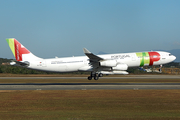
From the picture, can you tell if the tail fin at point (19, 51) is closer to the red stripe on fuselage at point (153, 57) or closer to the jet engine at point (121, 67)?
the jet engine at point (121, 67)

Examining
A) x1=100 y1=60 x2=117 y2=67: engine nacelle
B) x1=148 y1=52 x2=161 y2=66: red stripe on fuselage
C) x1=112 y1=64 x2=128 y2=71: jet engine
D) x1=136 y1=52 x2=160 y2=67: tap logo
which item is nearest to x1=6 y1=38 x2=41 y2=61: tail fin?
x1=100 y1=60 x2=117 y2=67: engine nacelle

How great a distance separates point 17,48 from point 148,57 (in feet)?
85.3

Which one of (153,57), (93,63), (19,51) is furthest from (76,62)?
(153,57)

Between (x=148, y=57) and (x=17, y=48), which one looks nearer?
(x=148, y=57)

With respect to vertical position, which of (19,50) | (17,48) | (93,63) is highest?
(17,48)

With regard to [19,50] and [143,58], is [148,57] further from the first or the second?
[19,50]

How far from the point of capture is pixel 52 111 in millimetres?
18312

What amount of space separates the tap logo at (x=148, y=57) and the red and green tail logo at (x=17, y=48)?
22.3 meters

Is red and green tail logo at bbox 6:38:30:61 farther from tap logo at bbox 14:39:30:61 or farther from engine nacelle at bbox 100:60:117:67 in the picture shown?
engine nacelle at bbox 100:60:117:67

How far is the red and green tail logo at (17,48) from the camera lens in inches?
1925

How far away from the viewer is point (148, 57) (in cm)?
4734

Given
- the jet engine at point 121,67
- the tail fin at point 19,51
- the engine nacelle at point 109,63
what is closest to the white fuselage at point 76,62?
the jet engine at point 121,67

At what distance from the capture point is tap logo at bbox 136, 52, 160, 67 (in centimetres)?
4719

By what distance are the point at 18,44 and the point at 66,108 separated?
3329 centimetres
